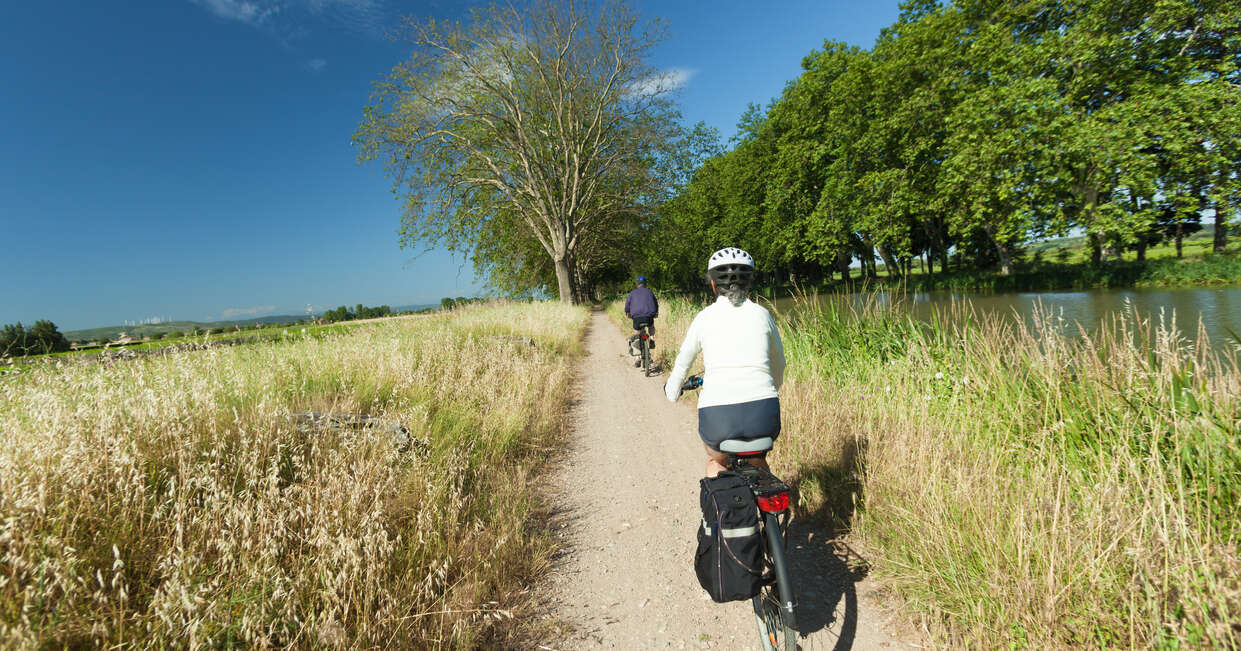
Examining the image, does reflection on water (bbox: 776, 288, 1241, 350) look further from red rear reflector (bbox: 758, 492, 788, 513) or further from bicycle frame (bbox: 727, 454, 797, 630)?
red rear reflector (bbox: 758, 492, 788, 513)

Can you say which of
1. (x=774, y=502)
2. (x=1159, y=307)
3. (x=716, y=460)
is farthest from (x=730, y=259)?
(x=1159, y=307)

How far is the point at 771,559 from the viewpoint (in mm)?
2354

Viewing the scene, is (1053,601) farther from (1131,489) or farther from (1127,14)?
(1127,14)

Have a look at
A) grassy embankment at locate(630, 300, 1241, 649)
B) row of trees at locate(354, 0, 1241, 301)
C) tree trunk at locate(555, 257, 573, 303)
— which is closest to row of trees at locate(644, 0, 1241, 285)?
row of trees at locate(354, 0, 1241, 301)

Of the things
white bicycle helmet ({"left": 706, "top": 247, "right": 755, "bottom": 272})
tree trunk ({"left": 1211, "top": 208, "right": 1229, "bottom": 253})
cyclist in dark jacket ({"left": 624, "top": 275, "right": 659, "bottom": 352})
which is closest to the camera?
white bicycle helmet ({"left": 706, "top": 247, "right": 755, "bottom": 272})

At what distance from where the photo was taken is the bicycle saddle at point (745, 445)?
245 centimetres

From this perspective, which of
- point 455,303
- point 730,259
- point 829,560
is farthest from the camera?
point 455,303

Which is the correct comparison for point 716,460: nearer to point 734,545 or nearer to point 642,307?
point 734,545

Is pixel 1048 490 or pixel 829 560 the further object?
pixel 829 560

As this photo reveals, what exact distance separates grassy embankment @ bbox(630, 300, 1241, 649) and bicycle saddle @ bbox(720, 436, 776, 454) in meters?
1.15

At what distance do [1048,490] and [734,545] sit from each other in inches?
68.4

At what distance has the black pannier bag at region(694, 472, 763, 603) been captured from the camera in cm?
213

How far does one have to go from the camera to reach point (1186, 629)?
1573mm

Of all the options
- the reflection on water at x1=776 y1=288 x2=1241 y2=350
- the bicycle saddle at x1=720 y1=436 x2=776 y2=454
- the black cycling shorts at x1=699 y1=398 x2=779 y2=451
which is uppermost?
the black cycling shorts at x1=699 y1=398 x2=779 y2=451
